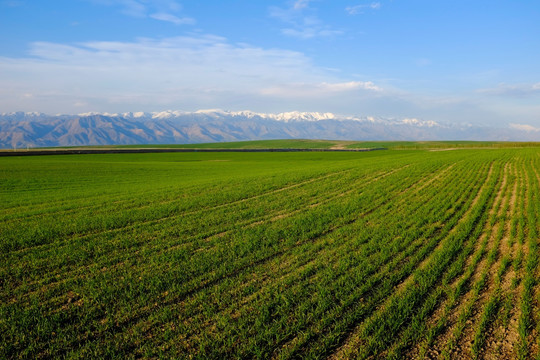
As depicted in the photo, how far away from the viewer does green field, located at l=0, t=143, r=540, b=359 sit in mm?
6898

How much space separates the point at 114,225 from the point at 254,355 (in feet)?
39.9

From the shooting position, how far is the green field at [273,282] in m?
6.90

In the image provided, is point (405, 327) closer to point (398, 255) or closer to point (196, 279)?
point (398, 255)

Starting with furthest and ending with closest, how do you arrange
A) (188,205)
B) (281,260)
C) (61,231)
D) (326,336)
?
(188,205) < (61,231) < (281,260) < (326,336)

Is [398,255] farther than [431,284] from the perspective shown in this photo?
Yes

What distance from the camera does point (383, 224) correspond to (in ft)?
52.0

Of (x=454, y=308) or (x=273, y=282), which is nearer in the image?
A: (x=454, y=308)

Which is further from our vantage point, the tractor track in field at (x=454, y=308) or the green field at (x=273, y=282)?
the green field at (x=273, y=282)

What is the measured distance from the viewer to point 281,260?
448 inches

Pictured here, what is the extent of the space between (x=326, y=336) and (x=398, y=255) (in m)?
5.59

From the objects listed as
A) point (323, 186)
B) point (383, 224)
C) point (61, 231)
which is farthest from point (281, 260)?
point (323, 186)

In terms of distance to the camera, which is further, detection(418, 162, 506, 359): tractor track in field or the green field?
the green field

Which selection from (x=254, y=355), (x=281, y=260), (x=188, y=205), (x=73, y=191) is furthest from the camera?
(x=73, y=191)

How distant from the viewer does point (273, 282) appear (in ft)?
31.5
